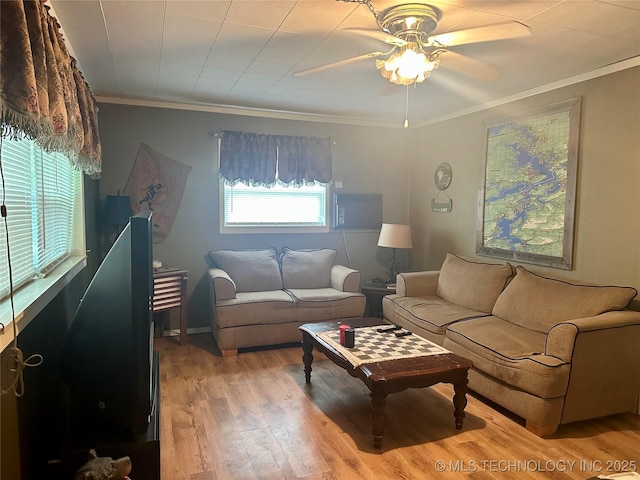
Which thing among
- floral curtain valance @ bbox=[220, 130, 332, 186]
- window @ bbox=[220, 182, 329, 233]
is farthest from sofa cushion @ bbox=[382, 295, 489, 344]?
floral curtain valance @ bbox=[220, 130, 332, 186]

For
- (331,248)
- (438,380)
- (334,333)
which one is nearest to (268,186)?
(331,248)

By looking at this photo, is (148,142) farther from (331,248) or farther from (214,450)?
(214,450)

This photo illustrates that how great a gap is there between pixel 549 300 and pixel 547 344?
0.63 meters

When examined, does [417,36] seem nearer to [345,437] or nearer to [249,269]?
[345,437]

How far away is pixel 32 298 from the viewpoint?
177 cm

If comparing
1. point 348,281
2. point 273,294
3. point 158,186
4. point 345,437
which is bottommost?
point 345,437

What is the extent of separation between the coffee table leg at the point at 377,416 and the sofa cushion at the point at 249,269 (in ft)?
7.36

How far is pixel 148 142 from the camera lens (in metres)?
4.38

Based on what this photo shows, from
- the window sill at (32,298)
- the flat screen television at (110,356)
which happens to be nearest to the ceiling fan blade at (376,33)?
the flat screen television at (110,356)

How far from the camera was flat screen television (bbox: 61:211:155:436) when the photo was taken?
1.68 meters

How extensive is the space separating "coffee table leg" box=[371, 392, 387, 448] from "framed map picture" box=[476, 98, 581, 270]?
200 cm

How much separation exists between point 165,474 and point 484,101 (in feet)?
12.9

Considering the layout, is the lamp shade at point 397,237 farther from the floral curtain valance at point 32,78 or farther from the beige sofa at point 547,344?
the floral curtain valance at point 32,78

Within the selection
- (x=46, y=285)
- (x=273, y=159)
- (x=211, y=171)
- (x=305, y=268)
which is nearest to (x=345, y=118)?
(x=273, y=159)
